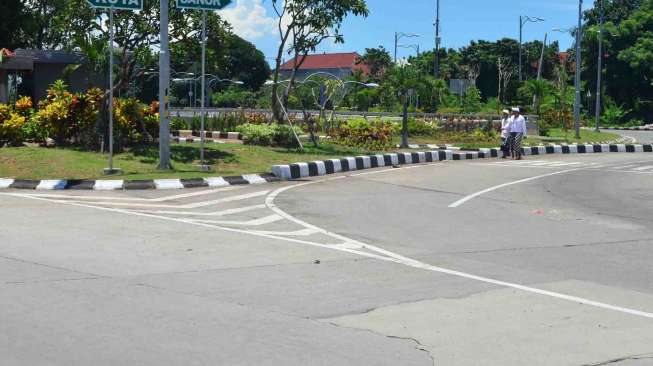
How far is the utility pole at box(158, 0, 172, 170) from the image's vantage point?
18.4m

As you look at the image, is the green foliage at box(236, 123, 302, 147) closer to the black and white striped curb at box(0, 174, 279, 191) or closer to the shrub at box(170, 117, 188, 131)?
the black and white striped curb at box(0, 174, 279, 191)

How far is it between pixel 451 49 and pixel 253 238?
90.1 metres

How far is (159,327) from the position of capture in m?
6.14

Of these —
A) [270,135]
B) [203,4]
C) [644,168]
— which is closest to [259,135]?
[270,135]

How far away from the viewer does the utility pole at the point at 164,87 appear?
60.2ft

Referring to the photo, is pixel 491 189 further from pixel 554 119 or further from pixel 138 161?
pixel 554 119

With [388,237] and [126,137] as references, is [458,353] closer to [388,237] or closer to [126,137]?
[388,237]

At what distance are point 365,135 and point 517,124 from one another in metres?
→ 5.20

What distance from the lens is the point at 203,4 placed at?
18.4m

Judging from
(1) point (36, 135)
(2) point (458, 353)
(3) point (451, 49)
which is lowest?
A: (2) point (458, 353)

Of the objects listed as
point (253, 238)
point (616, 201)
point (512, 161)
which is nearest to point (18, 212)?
point (253, 238)

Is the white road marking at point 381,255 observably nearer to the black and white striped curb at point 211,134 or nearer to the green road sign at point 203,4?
the green road sign at point 203,4

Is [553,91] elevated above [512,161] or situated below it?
above

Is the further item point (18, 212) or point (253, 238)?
point (18, 212)
